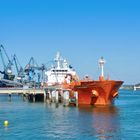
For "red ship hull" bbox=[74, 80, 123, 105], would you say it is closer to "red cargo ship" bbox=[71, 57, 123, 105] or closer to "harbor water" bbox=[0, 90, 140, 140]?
"red cargo ship" bbox=[71, 57, 123, 105]

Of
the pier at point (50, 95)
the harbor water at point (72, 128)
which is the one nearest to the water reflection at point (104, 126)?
the harbor water at point (72, 128)

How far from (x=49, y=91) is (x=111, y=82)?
36.2 metres

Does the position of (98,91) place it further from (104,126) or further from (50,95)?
(104,126)

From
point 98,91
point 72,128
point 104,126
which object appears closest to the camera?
point 72,128

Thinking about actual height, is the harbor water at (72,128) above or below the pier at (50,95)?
below

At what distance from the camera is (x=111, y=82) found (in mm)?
97688

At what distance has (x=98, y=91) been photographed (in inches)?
3910

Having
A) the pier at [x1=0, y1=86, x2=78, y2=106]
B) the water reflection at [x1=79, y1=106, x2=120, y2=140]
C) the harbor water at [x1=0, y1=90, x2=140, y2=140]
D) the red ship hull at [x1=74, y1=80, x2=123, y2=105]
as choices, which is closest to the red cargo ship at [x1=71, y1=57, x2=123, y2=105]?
the red ship hull at [x1=74, y1=80, x2=123, y2=105]

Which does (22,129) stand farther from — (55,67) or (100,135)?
(55,67)

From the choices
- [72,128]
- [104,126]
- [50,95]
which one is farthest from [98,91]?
[72,128]

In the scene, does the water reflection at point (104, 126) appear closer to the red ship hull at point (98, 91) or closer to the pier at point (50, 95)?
the red ship hull at point (98, 91)

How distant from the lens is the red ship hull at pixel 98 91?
98188 mm

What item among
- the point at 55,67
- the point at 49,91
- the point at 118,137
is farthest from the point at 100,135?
the point at 55,67

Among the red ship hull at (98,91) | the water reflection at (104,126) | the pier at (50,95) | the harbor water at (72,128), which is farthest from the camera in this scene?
the pier at (50,95)
